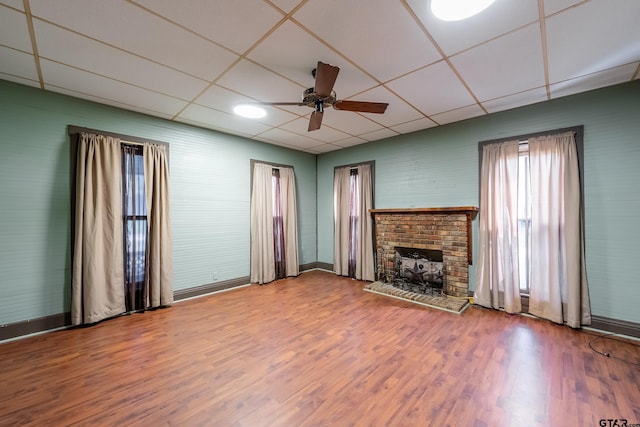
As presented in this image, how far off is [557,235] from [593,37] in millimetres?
2140

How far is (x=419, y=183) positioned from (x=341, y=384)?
11.4ft

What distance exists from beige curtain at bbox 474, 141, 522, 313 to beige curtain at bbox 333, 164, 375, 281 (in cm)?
194

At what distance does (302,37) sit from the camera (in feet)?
6.53

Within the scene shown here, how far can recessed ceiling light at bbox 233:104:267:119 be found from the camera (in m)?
3.30

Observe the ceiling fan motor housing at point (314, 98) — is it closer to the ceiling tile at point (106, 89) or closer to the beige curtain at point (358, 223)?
the ceiling tile at point (106, 89)

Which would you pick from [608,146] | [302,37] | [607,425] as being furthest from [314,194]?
[607,425]

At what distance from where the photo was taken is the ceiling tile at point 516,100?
2.95 metres

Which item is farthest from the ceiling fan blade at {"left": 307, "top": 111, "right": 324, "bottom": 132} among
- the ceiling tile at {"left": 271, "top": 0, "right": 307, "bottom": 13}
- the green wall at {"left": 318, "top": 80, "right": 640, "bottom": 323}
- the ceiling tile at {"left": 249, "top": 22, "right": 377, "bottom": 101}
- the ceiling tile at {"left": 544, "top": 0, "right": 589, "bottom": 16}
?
the green wall at {"left": 318, "top": 80, "right": 640, "bottom": 323}

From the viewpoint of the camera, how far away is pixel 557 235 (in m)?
3.06

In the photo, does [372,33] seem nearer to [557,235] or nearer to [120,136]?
[557,235]

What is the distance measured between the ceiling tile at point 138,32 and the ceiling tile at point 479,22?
1.64m

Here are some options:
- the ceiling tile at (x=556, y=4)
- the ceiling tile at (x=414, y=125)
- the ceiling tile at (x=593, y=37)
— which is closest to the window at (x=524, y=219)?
the ceiling tile at (x=593, y=37)

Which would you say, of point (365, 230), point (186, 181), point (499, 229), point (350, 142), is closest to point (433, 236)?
point (499, 229)

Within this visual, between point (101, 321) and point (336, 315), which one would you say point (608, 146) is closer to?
point (336, 315)
